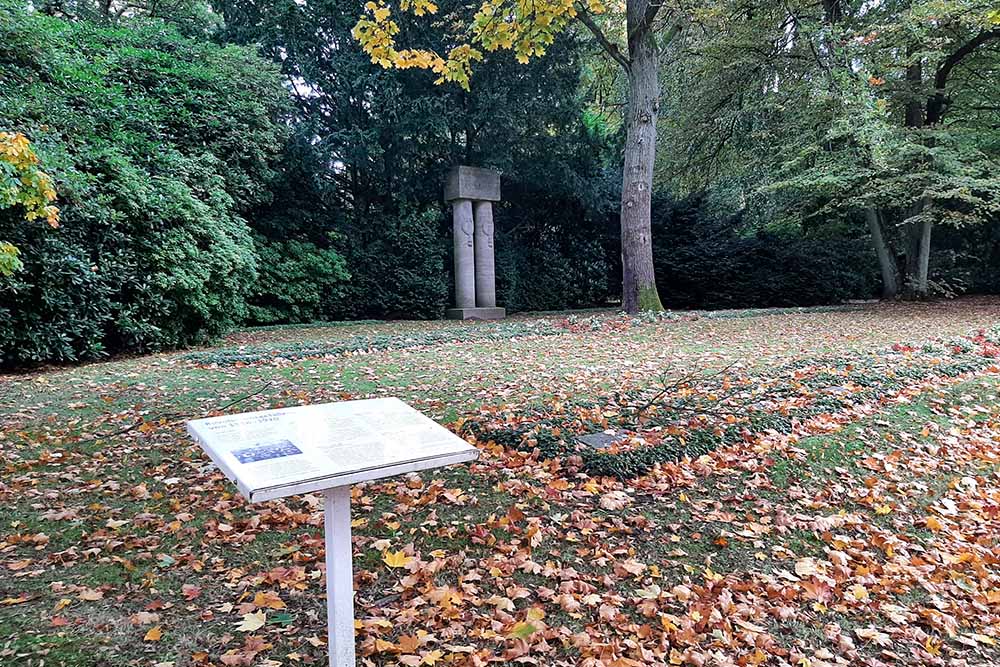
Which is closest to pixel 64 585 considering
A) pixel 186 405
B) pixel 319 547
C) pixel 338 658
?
pixel 319 547

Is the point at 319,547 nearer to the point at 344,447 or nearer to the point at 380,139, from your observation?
the point at 344,447

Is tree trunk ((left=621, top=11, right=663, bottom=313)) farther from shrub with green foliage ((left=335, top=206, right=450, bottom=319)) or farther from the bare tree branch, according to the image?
shrub with green foliage ((left=335, top=206, right=450, bottom=319))

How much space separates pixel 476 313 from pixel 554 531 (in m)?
12.1

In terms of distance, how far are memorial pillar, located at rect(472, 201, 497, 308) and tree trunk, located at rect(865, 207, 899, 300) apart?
31.7 feet

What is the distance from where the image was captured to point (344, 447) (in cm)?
200

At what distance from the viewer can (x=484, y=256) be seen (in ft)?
50.5

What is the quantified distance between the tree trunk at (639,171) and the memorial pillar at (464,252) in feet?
12.7

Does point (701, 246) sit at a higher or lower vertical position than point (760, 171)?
lower

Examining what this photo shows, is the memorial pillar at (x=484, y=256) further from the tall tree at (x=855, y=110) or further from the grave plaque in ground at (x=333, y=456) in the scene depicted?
the grave plaque in ground at (x=333, y=456)

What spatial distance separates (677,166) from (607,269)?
12.6 feet

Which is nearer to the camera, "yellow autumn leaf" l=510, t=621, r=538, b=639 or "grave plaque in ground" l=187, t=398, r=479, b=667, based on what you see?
"grave plaque in ground" l=187, t=398, r=479, b=667

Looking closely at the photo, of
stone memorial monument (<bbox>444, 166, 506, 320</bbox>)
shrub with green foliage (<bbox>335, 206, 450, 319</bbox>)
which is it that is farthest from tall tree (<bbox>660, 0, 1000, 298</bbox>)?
shrub with green foliage (<bbox>335, 206, 450, 319</bbox>)

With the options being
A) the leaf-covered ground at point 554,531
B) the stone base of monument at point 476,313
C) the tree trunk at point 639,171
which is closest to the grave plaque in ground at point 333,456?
the leaf-covered ground at point 554,531

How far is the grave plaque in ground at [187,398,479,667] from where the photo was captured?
1789mm
